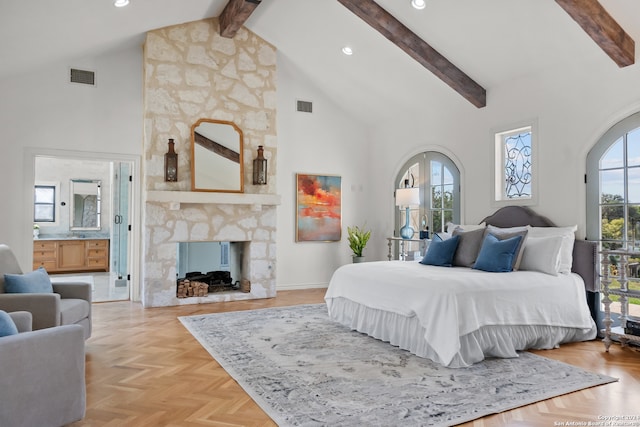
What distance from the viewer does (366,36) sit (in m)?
5.66

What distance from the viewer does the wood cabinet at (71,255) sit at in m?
8.78

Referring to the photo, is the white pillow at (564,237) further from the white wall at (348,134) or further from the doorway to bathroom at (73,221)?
the doorway to bathroom at (73,221)

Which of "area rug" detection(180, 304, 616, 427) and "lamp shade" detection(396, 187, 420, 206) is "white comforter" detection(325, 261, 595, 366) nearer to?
"area rug" detection(180, 304, 616, 427)

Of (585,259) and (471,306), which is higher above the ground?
(585,259)

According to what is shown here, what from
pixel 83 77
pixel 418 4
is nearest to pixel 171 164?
pixel 83 77

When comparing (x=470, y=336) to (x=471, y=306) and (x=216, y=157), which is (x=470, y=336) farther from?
(x=216, y=157)

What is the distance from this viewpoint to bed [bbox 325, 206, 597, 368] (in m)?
3.43

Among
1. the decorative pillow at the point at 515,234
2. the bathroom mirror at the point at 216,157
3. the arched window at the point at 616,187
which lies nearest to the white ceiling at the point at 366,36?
the arched window at the point at 616,187

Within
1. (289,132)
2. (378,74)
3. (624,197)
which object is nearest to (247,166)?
(289,132)

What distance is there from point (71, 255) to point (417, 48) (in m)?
7.55

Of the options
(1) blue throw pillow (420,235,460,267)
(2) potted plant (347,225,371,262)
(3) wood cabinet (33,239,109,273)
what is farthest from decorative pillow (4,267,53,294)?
(3) wood cabinet (33,239,109,273)

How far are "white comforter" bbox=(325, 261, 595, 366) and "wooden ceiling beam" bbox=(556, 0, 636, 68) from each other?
6.51 ft

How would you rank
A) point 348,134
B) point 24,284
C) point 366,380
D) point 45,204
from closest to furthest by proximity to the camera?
1. point 366,380
2. point 24,284
3. point 348,134
4. point 45,204

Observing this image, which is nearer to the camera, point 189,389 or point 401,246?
point 189,389
